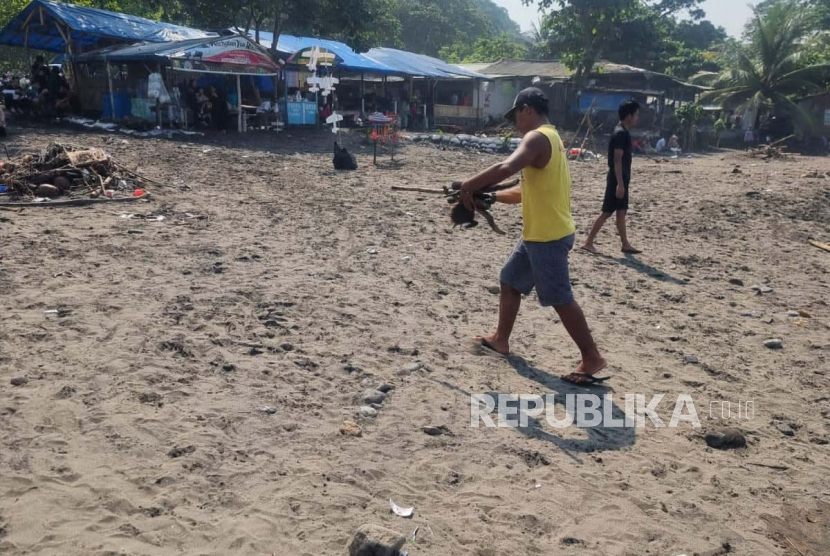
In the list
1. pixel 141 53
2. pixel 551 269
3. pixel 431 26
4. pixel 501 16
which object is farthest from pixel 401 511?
pixel 501 16

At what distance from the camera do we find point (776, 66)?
28094mm

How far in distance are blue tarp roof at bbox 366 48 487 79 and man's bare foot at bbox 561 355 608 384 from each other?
22390 millimetres

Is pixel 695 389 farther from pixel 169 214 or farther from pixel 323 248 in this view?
pixel 169 214

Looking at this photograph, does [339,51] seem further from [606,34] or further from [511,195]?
[511,195]

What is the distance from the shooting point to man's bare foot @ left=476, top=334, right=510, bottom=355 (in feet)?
14.3

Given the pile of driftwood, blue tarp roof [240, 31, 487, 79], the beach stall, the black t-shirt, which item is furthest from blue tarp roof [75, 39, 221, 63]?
the black t-shirt

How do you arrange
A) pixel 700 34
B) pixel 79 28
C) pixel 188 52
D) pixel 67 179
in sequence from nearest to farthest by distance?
1. pixel 67 179
2. pixel 188 52
3. pixel 79 28
4. pixel 700 34

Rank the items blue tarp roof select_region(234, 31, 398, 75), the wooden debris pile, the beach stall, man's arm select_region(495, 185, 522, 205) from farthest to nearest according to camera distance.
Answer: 1. blue tarp roof select_region(234, 31, 398, 75)
2. the beach stall
3. the wooden debris pile
4. man's arm select_region(495, 185, 522, 205)

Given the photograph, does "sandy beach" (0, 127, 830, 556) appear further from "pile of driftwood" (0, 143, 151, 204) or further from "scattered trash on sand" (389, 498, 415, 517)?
"pile of driftwood" (0, 143, 151, 204)

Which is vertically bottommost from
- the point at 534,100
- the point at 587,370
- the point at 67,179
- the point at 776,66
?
the point at 587,370

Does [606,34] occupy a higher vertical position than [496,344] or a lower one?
higher

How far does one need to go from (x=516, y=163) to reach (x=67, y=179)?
7.54 meters

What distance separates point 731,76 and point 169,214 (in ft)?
93.6

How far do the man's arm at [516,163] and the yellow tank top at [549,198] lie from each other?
0.13 meters
